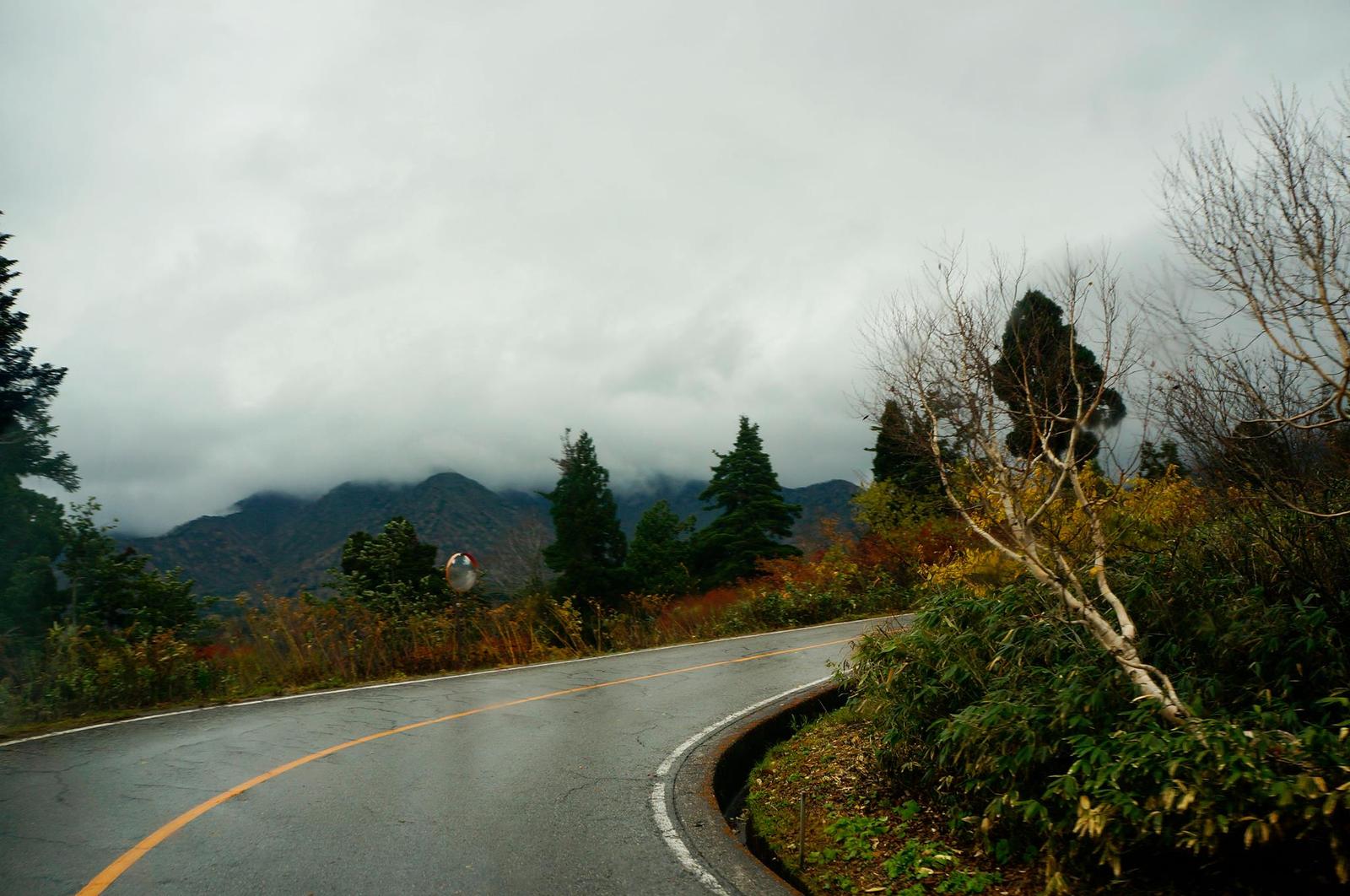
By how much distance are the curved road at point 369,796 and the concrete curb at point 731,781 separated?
5.7 inches

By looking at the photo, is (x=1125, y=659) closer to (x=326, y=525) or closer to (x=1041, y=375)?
(x=1041, y=375)

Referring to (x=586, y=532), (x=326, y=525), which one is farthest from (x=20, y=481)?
(x=326, y=525)

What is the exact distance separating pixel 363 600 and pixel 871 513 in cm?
1977

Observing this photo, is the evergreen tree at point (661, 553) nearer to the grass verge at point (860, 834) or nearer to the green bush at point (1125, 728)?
the grass verge at point (860, 834)

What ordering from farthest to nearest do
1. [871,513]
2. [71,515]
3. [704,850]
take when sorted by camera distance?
[871,513], [71,515], [704,850]

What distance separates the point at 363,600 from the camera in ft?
45.0

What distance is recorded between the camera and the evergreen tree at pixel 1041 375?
6727 millimetres

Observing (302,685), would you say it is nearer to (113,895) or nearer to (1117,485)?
(113,895)

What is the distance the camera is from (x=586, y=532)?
49500 mm

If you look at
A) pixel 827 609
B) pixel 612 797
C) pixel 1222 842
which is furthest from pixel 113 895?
A: pixel 827 609

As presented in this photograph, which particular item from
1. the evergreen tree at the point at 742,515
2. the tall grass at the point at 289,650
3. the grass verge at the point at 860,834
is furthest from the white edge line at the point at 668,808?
the evergreen tree at the point at 742,515

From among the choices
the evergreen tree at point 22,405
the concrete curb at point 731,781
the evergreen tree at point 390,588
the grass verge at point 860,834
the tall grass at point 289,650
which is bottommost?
the grass verge at point 860,834

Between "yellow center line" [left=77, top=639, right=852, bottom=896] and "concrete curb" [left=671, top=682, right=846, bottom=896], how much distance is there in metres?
2.82

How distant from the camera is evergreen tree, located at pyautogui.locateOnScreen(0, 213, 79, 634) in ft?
53.9
